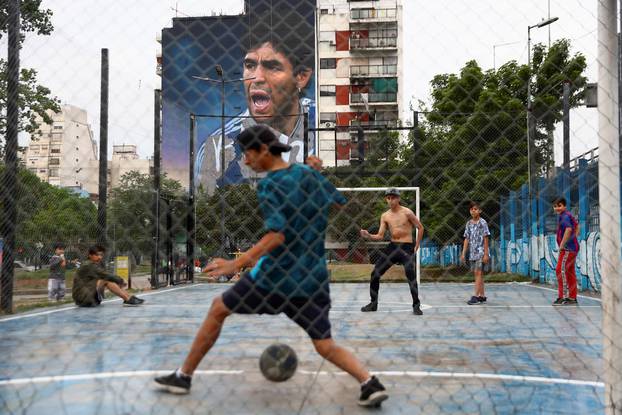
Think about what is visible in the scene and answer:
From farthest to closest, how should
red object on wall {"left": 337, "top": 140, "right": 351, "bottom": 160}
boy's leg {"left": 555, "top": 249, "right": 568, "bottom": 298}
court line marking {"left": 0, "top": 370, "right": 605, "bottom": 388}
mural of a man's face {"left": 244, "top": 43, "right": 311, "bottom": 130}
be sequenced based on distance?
1. mural of a man's face {"left": 244, "top": 43, "right": 311, "bottom": 130}
2. red object on wall {"left": 337, "top": 140, "right": 351, "bottom": 160}
3. boy's leg {"left": 555, "top": 249, "right": 568, "bottom": 298}
4. court line marking {"left": 0, "top": 370, "right": 605, "bottom": 388}

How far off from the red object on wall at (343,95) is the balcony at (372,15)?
18.8 feet

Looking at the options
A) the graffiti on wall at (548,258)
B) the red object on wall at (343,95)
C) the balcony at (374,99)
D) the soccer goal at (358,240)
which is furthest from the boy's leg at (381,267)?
the red object on wall at (343,95)

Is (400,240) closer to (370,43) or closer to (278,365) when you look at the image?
(278,365)

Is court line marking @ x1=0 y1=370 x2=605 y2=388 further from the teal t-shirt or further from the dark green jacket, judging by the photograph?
the dark green jacket

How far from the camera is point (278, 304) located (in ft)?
12.6

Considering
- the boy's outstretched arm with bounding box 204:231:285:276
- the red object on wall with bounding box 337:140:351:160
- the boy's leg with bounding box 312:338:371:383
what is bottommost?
the boy's leg with bounding box 312:338:371:383

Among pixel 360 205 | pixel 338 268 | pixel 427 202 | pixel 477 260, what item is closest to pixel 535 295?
pixel 477 260

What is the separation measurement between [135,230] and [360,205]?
7217mm

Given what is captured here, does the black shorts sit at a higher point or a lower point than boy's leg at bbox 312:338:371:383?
higher

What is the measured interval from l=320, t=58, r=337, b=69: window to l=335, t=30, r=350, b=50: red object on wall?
1.28 metres

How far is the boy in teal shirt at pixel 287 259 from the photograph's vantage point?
3.54m

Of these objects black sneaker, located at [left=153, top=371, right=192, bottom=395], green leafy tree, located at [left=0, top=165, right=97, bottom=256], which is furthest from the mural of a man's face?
black sneaker, located at [left=153, top=371, right=192, bottom=395]

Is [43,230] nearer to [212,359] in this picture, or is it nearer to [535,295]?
[535,295]

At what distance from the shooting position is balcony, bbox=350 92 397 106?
175ft
